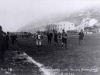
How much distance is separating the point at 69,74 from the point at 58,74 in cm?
49

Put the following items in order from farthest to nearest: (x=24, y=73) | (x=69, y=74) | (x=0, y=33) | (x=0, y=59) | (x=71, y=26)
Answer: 1. (x=71, y=26)
2. (x=0, y=59)
3. (x=0, y=33)
4. (x=24, y=73)
5. (x=69, y=74)

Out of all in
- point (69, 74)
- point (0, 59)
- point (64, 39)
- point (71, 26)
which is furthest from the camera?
point (71, 26)

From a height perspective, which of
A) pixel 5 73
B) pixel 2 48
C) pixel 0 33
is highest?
pixel 0 33

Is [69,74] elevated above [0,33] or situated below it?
below

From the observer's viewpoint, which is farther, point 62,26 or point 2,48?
point 62,26

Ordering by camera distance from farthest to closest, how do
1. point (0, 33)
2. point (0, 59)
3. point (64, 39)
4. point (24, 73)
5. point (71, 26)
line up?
point (71, 26)
point (64, 39)
point (0, 59)
point (0, 33)
point (24, 73)

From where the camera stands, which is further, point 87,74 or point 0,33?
point 0,33

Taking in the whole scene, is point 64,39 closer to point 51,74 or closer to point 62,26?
point 51,74

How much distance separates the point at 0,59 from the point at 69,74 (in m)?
5.42

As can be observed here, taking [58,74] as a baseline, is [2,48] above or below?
above

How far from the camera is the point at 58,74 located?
802 cm

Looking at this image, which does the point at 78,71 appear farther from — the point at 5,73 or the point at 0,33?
the point at 0,33

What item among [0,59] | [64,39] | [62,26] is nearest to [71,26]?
[62,26]

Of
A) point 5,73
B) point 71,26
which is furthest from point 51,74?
point 71,26
